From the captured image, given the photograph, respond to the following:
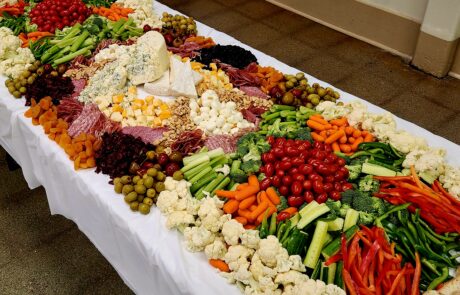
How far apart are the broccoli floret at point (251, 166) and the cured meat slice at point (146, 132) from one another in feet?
1.92

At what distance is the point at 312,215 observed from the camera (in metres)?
2.10

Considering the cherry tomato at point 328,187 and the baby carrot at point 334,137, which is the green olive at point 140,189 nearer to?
the cherry tomato at point 328,187

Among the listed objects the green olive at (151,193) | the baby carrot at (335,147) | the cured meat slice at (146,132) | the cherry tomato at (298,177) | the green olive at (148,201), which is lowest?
the green olive at (148,201)

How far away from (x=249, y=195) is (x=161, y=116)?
92cm

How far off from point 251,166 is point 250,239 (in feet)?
1.64

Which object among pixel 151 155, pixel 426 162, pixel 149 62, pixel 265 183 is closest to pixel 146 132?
pixel 151 155

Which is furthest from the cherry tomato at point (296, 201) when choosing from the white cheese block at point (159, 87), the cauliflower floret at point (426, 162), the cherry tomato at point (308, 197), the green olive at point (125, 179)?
the white cheese block at point (159, 87)

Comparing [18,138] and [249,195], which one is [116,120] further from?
[249,195]

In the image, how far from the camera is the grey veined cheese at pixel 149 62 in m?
3.09

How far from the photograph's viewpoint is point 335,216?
83.1 inches

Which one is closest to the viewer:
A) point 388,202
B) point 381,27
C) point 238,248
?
point 238,248

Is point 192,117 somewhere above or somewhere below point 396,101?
above

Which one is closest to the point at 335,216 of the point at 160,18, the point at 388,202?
the point at 388,202

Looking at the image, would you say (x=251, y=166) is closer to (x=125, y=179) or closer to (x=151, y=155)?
(x=151, y=155)
